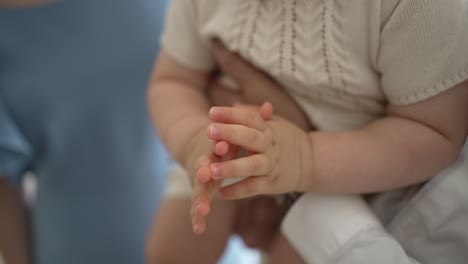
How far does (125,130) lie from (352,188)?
0.63m

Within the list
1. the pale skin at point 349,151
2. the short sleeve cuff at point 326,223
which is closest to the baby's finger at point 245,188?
the pale skin at point 349,151

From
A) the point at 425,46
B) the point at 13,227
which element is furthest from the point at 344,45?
the point at 13,227

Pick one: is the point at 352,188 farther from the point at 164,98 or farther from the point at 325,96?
the point at 164,98

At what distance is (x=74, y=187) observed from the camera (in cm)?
109

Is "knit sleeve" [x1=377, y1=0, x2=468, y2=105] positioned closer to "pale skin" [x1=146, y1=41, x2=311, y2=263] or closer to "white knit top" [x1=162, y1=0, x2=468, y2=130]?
"white knit top" [x1=162, y1=0, x2=468, y2=130]

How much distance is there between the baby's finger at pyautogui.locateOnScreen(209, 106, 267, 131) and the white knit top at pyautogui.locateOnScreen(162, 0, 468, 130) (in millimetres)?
125

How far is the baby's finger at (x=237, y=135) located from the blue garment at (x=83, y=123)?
616 millimetres

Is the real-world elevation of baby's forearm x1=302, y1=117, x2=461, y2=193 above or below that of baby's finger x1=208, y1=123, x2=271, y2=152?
below

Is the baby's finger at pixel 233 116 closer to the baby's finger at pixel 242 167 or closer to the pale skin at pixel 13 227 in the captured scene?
the baby's finger at pixel 242 167

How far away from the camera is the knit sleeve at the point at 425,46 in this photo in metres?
0.47

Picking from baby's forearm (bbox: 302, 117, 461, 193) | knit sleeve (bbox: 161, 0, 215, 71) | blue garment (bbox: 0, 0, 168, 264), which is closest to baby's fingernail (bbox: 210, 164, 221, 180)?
baby's forearm (bbox: 302, 117, 461, 193)

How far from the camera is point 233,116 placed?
1.51ft

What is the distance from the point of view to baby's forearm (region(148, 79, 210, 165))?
609mm

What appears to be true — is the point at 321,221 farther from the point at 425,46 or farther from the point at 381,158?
the point at 425,46
